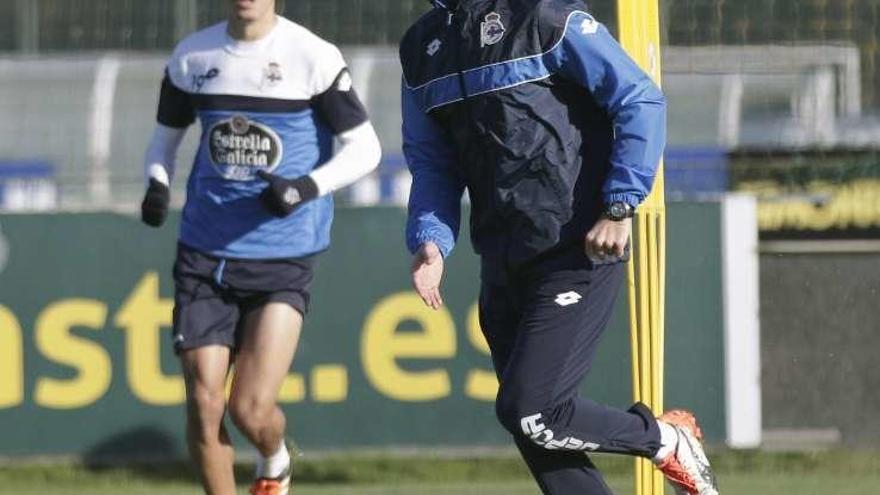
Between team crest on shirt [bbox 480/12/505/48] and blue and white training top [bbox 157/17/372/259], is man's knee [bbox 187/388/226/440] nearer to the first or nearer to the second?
blue and white training top [bbox 157/17/372/259]

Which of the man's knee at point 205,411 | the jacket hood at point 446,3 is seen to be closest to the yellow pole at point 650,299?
the jacket hood at point 446,3

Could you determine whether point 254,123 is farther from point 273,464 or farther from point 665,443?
point 665,443

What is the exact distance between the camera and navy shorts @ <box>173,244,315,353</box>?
23.2ft

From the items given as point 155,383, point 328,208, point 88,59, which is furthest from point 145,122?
point 328,208

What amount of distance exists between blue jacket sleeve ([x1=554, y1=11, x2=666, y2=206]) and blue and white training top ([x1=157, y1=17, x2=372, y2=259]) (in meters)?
1.81

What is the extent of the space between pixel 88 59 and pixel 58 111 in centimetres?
35

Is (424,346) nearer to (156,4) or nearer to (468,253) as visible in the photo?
(468,253)

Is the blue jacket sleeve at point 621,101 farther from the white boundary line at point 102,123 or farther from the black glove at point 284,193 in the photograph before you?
the white boundary line at point 102,123

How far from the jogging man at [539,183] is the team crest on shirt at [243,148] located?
4.01ft

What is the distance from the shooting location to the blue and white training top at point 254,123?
23.3ft

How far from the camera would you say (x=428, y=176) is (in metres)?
5.98

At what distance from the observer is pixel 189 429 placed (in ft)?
22.9

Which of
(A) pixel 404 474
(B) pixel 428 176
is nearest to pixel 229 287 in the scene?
(B) pixel 428 176

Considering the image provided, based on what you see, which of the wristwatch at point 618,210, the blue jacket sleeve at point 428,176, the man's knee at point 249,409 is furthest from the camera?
the man's knee at point 249,409
